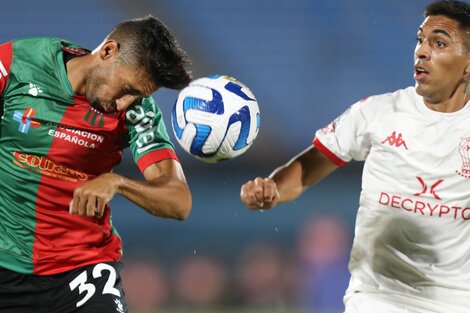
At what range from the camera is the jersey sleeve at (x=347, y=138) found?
400cm

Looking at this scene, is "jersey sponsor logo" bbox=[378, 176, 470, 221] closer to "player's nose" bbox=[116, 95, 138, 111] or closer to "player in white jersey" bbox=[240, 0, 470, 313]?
"player in white jersey" bbox=[240, 0, 470, 313]

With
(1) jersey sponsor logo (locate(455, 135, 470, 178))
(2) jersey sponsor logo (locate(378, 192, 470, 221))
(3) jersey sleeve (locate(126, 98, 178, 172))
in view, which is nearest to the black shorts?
(3) jersey sleeve (locate(126, 98, 178, 172))

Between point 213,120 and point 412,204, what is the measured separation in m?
0.96

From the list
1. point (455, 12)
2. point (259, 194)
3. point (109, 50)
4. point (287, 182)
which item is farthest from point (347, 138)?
point (109, 50)

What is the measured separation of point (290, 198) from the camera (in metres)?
3.98

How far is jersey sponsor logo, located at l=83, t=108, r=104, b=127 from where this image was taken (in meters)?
4.00

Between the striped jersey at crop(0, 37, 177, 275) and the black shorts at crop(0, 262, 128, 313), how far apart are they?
4 cm

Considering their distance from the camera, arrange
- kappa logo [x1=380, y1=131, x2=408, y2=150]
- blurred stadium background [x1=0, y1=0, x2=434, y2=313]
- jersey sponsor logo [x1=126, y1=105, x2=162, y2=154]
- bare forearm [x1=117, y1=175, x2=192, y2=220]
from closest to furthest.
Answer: bare forearm [x1=117, y1=175, x2=192, y2=220] → kappa logo [x1=380, y1=131, x2=408, y2=150] → jersey sponsor logo [x1=126, y1=105, x2=162, y2=154] → blurred stadium background [x1=0, y1=0, x2=434, y2=313]

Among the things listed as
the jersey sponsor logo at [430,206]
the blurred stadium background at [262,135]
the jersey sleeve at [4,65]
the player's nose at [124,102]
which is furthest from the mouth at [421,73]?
the blurred stadium background at [262,135]

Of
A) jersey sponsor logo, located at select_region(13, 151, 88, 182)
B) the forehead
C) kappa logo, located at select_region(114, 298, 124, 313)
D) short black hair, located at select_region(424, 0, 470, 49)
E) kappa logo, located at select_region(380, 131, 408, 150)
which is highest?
short black hair, located at select_region(424, 0, 470, 49)

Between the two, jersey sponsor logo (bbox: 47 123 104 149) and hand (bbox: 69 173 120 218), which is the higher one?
hand (bbox: 69 173 120 218)

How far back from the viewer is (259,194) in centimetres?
363

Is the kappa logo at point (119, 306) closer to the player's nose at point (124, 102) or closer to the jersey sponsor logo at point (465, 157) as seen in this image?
the player's nose at point (124, 102)

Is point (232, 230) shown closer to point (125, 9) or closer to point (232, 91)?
point (125, 9)
